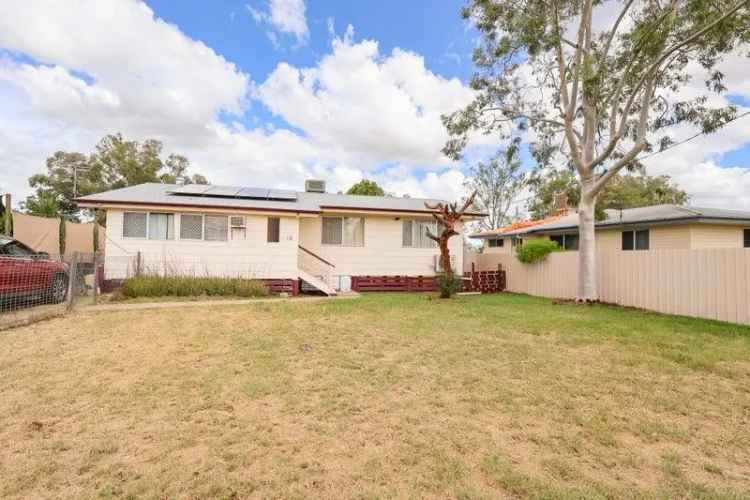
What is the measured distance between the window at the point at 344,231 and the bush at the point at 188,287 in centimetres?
365

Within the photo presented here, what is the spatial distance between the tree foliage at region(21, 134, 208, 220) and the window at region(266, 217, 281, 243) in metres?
23.3

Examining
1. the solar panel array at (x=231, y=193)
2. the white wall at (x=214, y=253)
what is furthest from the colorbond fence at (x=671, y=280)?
the solar panel array at (x=231, y=193)

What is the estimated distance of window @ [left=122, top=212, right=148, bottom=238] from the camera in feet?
38.9

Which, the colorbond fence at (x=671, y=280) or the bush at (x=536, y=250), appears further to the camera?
the bush at (x=536, y=250)

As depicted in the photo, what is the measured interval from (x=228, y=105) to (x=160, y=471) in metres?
17.1

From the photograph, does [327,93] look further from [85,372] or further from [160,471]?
[160,471]

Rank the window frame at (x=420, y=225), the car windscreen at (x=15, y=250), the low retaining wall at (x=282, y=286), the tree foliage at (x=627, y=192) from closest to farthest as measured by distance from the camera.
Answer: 1. the car windscreen at (x=15, y=250)
2. the low retaining wall at (x=282, y=286)
3. the window frame at (x=420, y=225)
4. the tree foliage at (x=627, y=192)

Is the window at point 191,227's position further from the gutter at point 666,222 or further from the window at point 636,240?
the window at point 636,240

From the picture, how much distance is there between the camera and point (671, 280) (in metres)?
8.88

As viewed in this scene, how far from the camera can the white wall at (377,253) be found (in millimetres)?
14336

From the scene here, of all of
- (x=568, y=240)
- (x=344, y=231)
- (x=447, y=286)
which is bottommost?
(x=447, y=286)

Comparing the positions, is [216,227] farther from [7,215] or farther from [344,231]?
[7,215]

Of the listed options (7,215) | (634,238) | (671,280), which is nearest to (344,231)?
(671,280)

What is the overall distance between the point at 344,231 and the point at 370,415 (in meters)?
11.6
